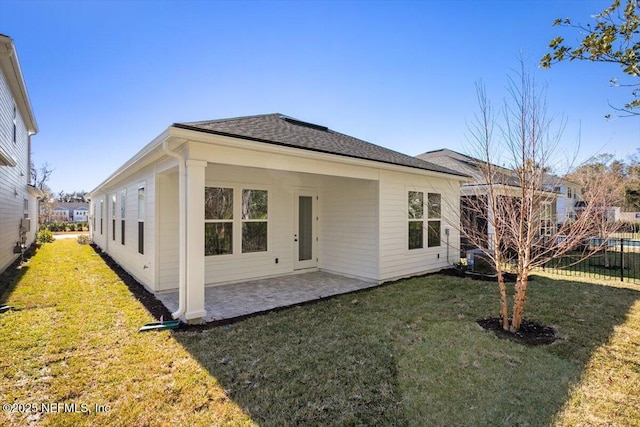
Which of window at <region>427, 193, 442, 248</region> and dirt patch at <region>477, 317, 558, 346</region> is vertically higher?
window at <region>427, 193, 442, 248</region>

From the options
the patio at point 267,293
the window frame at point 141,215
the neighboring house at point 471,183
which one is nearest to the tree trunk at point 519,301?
the neighboring house at point 471,183

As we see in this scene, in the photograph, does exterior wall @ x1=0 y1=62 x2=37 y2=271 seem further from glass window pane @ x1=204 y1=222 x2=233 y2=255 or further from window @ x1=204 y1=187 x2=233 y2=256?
glass window pane @ x1=204 y1=222 x2=233 y2=255

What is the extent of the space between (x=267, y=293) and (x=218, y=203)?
2.35 m

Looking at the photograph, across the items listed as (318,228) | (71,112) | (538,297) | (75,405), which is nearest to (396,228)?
(318,228)

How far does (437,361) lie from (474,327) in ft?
4.65

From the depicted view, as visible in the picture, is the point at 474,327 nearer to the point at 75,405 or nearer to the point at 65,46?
the point at 75,405

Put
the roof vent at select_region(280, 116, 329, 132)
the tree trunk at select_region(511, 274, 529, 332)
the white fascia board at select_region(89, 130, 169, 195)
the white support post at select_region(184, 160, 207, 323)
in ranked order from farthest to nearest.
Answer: the roof vent at select_region(280, 116, 329, 132) < the white fascia board at select_region(89, 130, 169, 195) < the white support post at select_region(184, 160, 207, 323) < the tree trunk at select_region(511, 274, 529, 332)

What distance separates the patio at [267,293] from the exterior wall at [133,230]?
1.17m

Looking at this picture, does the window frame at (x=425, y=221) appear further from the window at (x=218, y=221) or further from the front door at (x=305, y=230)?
the window at (x=218, y=221)

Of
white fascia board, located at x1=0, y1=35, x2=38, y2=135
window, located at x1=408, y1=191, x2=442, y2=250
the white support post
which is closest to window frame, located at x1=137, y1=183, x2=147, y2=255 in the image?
the white support post

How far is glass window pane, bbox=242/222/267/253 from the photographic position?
7.71 m

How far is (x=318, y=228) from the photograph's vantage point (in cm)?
907

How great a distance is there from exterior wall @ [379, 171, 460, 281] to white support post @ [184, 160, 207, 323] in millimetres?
4269

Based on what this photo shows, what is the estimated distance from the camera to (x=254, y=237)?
786 centimetres
